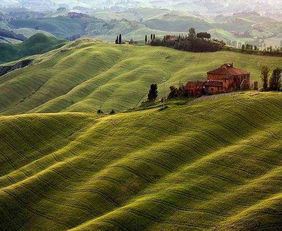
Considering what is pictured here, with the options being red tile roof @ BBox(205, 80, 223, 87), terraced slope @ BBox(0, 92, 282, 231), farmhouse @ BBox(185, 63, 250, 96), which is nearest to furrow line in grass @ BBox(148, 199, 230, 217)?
terraced slope @ BBox(0, 92, 282, 231)

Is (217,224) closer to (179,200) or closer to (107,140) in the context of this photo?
(179,200)

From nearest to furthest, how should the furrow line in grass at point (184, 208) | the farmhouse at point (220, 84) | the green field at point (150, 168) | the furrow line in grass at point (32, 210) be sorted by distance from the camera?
1. the furrow line in grass at point (184, 208)
2. the green field at point (150, 168)
3. the furrow line in grass at point (32, 210)
4. the farmhouse at point (220, 84)

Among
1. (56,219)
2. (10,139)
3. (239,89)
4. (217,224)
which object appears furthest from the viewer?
(239,89)

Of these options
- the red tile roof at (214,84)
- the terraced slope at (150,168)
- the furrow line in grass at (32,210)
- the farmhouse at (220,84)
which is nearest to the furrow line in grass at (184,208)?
the terraced slope at (150,168)

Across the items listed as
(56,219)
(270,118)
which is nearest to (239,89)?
(270,118)

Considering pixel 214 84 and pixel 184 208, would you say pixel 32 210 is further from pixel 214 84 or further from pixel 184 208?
pixel 214 84

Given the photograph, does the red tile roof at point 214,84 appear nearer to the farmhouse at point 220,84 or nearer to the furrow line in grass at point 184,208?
the farmhouse at point 220,84

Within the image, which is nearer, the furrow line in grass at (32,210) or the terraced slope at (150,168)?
the terraced slope at (150,168)
